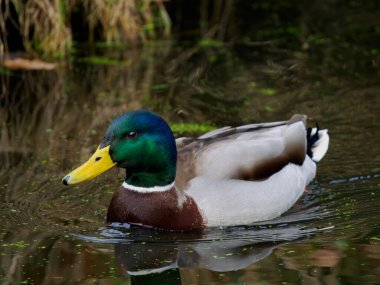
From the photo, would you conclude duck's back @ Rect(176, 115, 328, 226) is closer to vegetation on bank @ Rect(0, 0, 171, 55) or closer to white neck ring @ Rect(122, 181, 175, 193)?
white neck ring @ Rect(122, 181, 175, 193)

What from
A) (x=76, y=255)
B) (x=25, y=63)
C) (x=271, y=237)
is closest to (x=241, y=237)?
(x=271, y=237)

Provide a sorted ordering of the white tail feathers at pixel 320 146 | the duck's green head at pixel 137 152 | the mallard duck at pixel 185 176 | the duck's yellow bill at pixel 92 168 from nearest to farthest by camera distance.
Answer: the duck's yellow bill at pixel 92 168 → the duck's green head at pixel 137 152 → the mallard duck at pixel 185 176 → the white tail feathers at pixel 320 146

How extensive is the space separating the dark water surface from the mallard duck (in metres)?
0.12

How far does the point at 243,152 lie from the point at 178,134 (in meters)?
1.83

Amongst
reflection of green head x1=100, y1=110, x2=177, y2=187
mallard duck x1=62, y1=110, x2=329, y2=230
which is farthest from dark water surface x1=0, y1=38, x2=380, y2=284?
reflection of green head x1=100, y1=110, x2=177, y2=187

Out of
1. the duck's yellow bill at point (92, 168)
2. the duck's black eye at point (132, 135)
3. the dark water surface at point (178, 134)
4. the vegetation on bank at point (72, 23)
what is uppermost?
the vegetation on bank at point (72, 23)

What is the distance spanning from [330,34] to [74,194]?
5.20m

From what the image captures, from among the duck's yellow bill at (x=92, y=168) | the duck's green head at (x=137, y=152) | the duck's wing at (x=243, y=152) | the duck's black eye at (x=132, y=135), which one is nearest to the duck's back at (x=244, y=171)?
the duck's wing at (x=243, y=152)

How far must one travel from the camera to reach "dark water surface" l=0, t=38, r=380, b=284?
6.14m

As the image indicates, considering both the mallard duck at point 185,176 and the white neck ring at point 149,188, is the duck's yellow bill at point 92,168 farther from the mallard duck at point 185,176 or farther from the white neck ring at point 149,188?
the white neck ring at point 149,188

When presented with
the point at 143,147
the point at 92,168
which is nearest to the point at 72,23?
the point at 143,147

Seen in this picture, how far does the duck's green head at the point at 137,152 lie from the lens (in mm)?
6664

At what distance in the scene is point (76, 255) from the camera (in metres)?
6.38

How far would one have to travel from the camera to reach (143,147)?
6.84 metres
